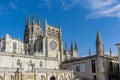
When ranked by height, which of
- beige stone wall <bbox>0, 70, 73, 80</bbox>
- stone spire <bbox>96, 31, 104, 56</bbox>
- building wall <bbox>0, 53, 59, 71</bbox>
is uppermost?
stone spire <bbox>96, 31, 104, 56</bbox>

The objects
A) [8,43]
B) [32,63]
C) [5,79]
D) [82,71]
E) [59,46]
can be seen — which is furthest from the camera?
[59,46]

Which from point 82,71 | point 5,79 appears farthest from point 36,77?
point 82,71

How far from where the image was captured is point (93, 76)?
65.6 m

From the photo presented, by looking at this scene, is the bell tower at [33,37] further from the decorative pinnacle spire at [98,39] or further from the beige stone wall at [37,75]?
the decorative pinnacle spire at [98,39]

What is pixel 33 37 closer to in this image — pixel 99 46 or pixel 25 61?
pixel 25 61

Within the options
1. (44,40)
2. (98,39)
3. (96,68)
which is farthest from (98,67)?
(44,40)

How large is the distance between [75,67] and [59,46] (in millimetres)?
18727

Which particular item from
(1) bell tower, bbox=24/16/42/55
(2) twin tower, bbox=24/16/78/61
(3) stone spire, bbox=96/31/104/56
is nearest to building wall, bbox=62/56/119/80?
(3) stone spire, bbox=96/31/104/56

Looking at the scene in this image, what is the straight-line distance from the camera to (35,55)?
66.9m

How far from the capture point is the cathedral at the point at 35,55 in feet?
176

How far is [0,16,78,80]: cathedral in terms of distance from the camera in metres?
53.6

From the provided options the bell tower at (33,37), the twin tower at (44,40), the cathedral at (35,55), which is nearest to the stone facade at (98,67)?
the cathedral at (35,55)

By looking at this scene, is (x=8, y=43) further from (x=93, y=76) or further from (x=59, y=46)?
(x=93, y=76)

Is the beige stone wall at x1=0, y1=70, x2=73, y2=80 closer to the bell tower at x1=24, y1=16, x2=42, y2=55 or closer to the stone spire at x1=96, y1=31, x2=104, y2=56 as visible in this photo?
the stone spire at x1=96, y1=31, x2=104, y2=56
